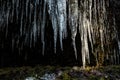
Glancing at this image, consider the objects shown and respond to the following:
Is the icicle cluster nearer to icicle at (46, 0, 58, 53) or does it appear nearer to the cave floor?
icicle at (46, 0, 58, 53)

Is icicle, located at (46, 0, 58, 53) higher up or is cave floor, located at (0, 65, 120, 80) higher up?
icicle, located at (46, 0, 58, 53)

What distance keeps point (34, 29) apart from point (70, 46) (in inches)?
28.6

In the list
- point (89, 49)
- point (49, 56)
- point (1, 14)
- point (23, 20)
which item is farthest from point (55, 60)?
point (1, 14)

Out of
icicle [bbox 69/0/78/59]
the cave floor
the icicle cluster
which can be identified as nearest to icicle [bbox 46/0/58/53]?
the icicle cluster

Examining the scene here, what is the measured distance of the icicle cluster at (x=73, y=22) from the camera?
14.1 ft

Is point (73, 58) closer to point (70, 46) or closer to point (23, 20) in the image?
point (70, 46)

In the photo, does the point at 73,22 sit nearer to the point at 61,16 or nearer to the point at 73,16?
the point at 73,16

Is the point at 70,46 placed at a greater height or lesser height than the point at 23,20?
lesser

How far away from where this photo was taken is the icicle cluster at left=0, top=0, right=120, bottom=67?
4.29 metres

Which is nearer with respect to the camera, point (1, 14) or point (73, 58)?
point (1, 14)

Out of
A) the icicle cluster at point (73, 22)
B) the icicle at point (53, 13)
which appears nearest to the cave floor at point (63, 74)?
the icicle cluster at point (73, 22)

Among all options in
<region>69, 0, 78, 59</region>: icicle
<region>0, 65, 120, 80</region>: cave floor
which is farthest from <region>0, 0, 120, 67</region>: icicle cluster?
<region>0, 65, 120, 80</region>: cave floor

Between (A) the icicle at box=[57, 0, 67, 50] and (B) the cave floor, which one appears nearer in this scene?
(B) the cave floor

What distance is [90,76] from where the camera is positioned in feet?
13.4
